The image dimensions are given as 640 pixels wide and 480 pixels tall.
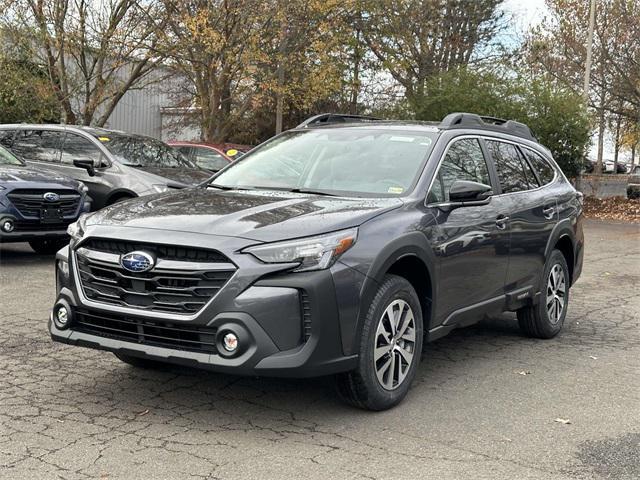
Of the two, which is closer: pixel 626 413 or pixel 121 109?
pixel 626 413

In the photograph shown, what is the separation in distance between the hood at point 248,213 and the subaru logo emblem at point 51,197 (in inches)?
197

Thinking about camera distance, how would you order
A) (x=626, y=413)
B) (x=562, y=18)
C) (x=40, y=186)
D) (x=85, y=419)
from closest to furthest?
1. (x=85, y=419)
2. (x=626, y=413)
3. (x=40, y=186)
4. (x=562, y=18)

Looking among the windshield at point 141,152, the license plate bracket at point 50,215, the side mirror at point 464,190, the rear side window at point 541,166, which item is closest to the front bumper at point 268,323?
the side mirror at point 464,190

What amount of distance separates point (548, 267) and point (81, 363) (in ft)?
12.4

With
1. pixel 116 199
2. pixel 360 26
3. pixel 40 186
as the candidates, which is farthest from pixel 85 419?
pixel 360 26

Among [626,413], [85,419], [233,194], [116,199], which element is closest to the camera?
[85,419]

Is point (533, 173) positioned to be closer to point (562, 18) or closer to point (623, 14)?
point (623, 14)

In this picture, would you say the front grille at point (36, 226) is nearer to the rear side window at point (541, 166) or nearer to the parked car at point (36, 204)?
the parked car at point (36, 204)

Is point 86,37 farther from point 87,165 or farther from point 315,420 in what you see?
point 315,420

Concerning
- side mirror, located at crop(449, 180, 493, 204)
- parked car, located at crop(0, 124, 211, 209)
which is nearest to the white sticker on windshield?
side mirror, located at crop(449, 180, 493, 204)

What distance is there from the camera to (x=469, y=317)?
5.46 metres

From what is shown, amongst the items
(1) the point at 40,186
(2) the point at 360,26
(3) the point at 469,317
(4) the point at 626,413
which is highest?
(2) the point at 360,26

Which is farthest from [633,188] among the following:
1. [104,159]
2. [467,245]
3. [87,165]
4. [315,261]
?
[315,261]

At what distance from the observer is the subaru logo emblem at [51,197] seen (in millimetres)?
9602
